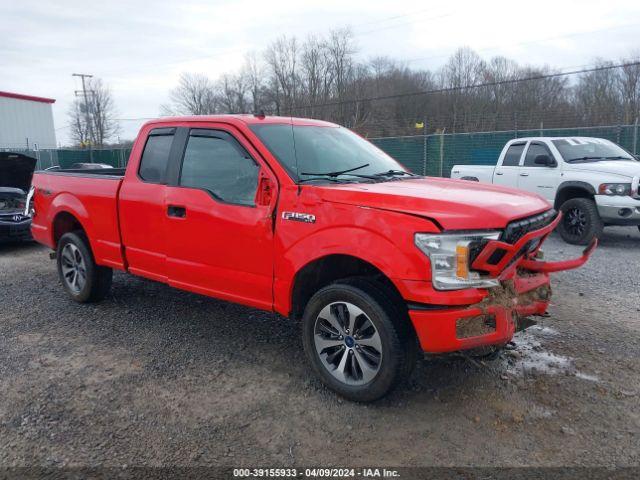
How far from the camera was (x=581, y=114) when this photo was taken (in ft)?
76.4

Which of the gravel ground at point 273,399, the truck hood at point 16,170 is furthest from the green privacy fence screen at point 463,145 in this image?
the truck hood at point 16,170

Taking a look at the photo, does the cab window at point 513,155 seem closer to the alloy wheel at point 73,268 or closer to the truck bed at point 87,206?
the truck bed at point 87,206

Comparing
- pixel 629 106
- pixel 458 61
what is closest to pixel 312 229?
pixel 629 106

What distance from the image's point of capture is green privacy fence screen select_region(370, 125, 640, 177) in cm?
1638

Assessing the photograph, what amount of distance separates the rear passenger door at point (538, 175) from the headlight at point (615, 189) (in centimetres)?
83

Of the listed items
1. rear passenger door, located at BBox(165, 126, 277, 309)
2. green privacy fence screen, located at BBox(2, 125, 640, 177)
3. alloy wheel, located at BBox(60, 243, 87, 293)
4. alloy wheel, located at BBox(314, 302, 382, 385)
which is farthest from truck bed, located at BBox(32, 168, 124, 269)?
green privacy fence screen, located at BBox(2, 125, 640, 177)

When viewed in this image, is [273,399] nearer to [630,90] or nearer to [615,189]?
[615,189]

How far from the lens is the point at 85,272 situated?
18.0 ft

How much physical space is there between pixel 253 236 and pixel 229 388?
110 centimetres

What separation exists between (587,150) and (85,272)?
828 cm

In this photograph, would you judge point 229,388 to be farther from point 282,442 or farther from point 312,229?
point 312,229

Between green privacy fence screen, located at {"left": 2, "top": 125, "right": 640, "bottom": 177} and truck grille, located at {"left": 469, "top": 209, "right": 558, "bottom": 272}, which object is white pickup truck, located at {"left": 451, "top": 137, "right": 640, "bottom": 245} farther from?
green privacy fence screen, located at {"left": 2, "top": 125, "right": 640, "bottom": 177}

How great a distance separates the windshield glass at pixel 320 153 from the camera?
398cm

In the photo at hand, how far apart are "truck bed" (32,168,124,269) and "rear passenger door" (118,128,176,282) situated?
0.16 meters
